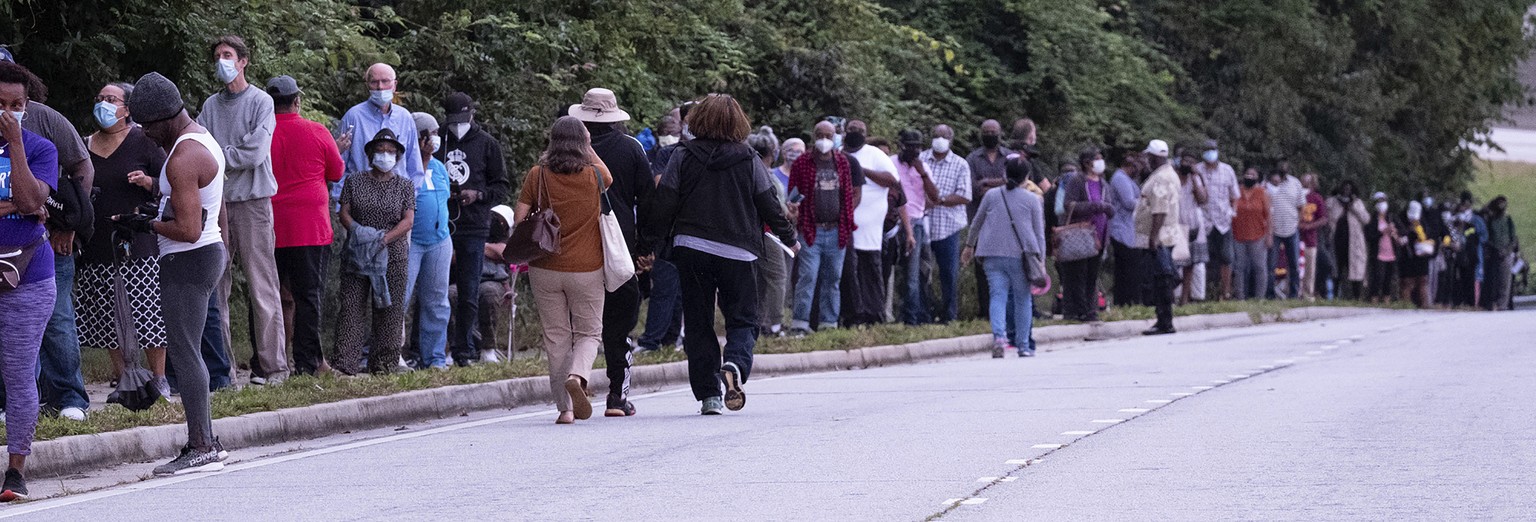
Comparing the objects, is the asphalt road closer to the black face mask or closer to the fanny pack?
the fanny pack

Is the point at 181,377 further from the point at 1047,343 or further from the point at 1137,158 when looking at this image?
the point at 1137,158

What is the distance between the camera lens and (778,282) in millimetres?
16422

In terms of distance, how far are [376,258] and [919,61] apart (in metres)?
16.1

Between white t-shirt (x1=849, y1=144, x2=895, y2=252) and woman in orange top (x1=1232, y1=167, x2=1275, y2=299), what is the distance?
422 inches

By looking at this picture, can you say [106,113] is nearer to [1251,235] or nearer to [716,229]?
[716,229]

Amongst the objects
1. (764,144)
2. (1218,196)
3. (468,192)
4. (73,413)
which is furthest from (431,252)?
(1218,196)

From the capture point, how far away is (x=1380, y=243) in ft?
122

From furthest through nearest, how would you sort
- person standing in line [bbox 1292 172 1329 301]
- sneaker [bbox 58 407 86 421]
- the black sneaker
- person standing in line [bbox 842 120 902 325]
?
person standing in line [bbox 1292 172 1329 301] → person standing in line [bbox 842 120 902 325] → sneaker [bbox 58 407 86 421] → the black sneaker

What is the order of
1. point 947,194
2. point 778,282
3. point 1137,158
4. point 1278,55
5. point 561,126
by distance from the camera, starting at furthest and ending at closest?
point 1278,55 < point 1137,158 < point 947,194 < point 778,282 < point 561,126

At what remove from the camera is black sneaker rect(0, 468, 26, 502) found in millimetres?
9023

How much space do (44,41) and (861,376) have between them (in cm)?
596

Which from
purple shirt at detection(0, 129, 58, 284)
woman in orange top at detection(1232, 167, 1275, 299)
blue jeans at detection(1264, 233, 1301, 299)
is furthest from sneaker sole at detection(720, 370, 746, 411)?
blue jeans at detection(1264, 233, 1301, 299)

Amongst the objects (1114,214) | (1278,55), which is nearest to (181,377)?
(1114,214)

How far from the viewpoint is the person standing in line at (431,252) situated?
14.9 m
